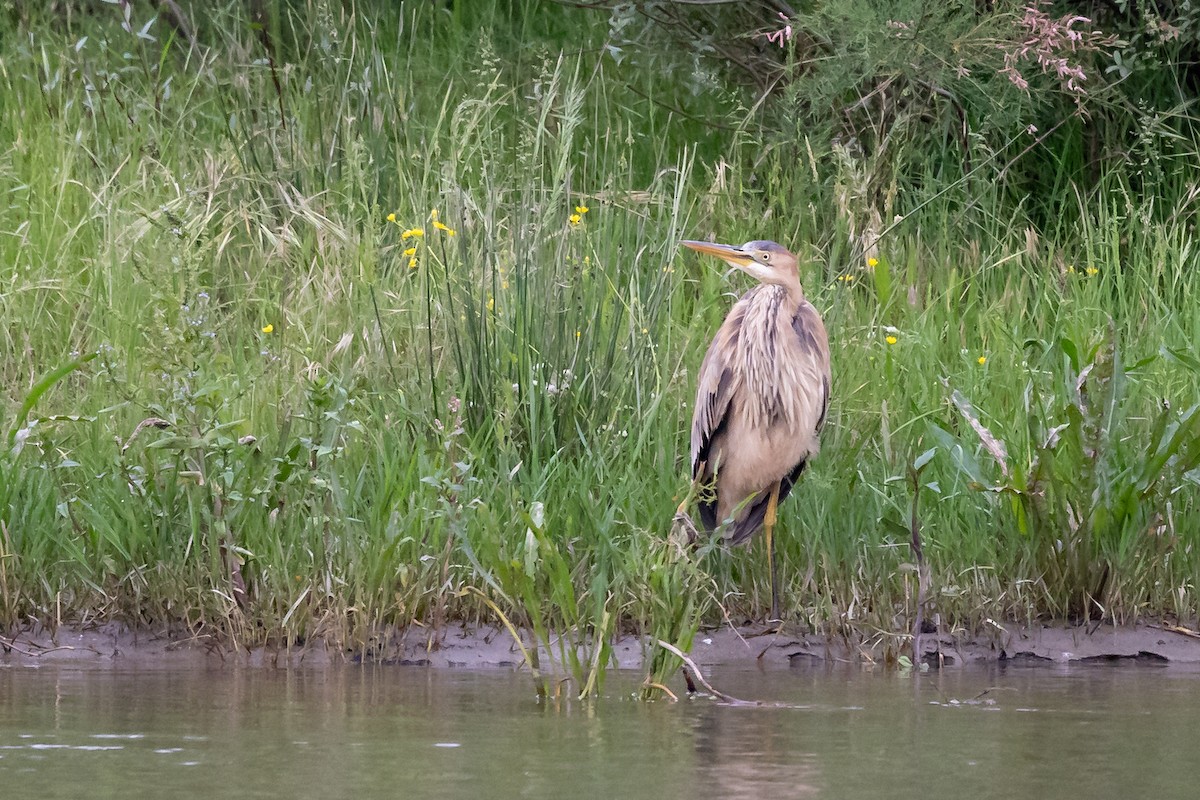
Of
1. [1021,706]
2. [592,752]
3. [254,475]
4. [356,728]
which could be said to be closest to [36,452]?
[254,475]

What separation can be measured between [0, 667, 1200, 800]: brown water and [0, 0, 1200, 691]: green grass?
0.35 metres

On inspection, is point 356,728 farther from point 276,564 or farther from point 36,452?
point 36,452

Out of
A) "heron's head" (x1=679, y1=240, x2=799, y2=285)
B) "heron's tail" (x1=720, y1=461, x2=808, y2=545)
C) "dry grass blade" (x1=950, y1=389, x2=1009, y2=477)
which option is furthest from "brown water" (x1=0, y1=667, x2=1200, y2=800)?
"heron's head" (x1=679, y1=240, x2=799, y2=285)

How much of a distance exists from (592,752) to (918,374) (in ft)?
10.1

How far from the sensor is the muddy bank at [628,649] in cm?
525

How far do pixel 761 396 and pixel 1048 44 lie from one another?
2350 millimetres

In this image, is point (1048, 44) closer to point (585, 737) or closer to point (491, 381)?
point (491, 381)

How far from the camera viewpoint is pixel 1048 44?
24.7 feet

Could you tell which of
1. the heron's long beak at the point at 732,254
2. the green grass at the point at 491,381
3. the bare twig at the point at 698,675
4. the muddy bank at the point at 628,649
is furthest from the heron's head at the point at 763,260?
the bare twig at the point at 698,675

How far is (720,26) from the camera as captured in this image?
878cm

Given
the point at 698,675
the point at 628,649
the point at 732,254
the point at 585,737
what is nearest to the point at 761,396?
the point at 732,254

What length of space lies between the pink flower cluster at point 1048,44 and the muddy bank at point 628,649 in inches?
108

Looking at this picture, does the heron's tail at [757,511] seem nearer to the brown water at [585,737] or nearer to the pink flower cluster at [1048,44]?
the brown water at [585,737]

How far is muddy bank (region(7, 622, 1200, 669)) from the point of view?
5.25 metres
